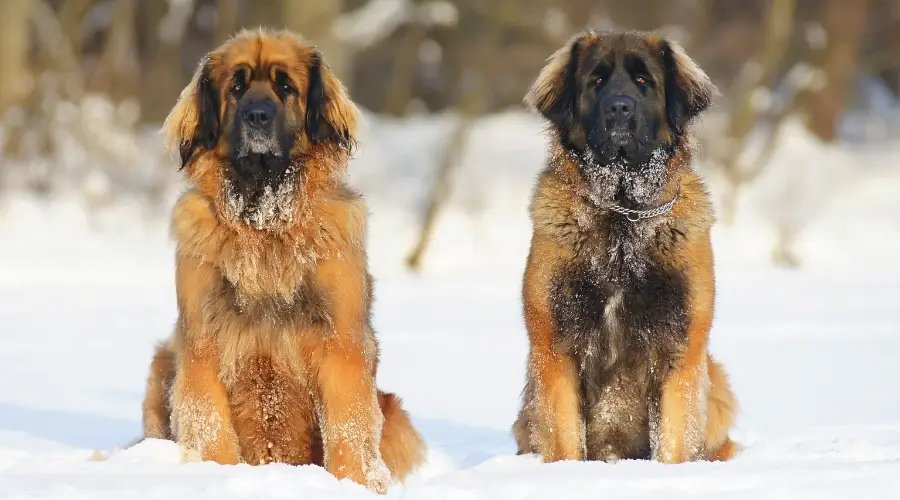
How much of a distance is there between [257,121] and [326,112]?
38 centimetres

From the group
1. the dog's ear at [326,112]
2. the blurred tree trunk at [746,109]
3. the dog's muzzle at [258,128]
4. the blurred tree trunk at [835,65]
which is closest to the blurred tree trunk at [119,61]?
the blurred tree trunk at [746,109]

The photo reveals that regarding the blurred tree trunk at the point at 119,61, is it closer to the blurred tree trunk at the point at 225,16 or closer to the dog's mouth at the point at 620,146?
the blurred tree trunk at the point at 225,16

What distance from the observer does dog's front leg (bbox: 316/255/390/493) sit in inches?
197

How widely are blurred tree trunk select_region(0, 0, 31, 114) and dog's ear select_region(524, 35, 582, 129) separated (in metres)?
15.5

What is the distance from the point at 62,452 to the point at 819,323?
8299 millimetres

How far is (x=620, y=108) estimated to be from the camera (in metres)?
5.48

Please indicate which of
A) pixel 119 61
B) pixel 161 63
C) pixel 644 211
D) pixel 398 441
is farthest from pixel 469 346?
pixel 161 63

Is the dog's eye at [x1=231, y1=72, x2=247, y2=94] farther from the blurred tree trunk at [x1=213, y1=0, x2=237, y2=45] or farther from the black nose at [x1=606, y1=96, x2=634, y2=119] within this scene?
the blurred tree trunk at [x1=213, y1=0, x2=237, y2=45]

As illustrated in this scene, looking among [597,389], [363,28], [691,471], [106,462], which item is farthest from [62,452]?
[363,28]

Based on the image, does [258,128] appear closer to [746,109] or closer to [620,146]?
[620,146]

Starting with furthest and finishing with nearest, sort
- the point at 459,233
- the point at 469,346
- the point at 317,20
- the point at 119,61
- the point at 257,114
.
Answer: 1. the point at 119,61
2. the point at 459,233
3. the point at 317,20
4. the point at 469,346
5. the point at 257,114

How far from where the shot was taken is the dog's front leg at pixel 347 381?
501 cm

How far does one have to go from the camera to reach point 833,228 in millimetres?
18922

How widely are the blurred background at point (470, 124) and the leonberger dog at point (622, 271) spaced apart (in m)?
9.04
